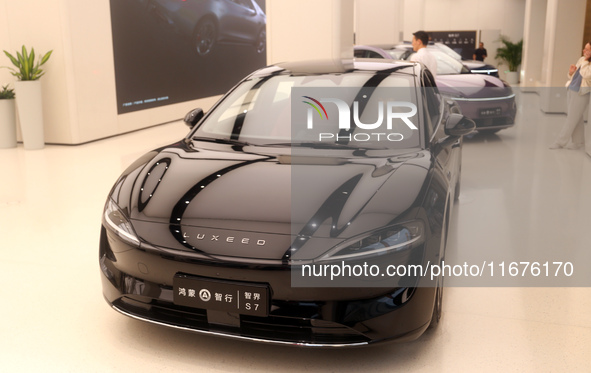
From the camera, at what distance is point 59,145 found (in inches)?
323

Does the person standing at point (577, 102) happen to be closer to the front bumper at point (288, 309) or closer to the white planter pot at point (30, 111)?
the front bumper at point (288, 309)

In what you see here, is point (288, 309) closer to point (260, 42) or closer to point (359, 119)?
point (359, 119)

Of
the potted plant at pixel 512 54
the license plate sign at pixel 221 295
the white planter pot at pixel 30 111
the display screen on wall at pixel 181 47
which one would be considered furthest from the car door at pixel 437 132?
the potted plant at pixel 512 54

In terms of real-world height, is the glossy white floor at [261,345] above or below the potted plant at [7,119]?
below

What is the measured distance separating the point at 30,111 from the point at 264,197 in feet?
20.2

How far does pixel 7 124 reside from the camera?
7867 mm

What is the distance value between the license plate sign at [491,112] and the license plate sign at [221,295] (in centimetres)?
637

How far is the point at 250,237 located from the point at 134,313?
618mm

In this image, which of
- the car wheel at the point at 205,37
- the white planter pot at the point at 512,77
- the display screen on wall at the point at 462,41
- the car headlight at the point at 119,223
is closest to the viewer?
the car headlight at the point at 119,223

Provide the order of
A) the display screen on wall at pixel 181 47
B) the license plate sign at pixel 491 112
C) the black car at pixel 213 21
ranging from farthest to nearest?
the black car at pixel 213 21 < the display screen on wall at pixel 181 47 < the license plate sign at pixel 491 112

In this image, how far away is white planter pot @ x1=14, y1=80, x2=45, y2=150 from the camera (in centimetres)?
765

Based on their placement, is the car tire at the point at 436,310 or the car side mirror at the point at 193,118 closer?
the car tire at the point at 436,310

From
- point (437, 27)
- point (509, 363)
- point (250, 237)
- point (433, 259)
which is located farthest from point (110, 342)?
point (437, 27)

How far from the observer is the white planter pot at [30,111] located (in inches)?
301
